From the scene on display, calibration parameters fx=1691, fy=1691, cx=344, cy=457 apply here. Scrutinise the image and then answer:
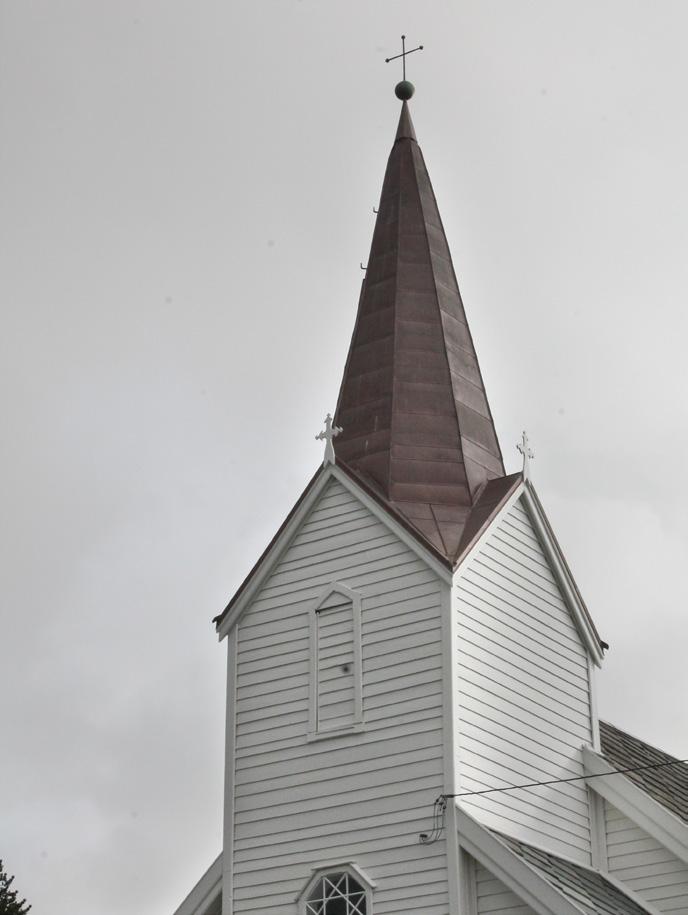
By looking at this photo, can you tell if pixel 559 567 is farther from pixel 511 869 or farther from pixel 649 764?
pixel 511 869

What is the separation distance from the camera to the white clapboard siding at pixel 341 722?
24.0 meters

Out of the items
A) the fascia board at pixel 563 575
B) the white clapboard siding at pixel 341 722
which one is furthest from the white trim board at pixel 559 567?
the white clapboard siding at pixel 341 722

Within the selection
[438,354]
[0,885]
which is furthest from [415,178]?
[0,885]

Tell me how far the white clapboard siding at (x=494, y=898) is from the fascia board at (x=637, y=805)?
11.6ft

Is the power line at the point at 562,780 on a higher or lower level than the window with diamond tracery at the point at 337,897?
higher

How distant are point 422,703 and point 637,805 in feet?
13.6

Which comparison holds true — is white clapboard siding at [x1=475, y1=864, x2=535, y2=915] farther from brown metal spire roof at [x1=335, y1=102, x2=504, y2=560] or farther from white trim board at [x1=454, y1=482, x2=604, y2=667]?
white trim board at [x1=454, y1=482, x2=604, y2=667]

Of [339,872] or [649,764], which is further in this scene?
[649,764]

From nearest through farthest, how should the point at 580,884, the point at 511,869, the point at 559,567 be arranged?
the point at 511,869 < the point at 580,884 < the point at 559,567

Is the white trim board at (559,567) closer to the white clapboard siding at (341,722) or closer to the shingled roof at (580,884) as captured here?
the white clapboard siding at (341,722)

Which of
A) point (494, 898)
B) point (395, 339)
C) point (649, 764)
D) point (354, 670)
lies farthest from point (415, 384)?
point (494, 898)

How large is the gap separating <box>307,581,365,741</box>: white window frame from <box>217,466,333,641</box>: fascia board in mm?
1228

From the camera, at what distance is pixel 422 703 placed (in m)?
24.4

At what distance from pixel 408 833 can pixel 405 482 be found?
575cm
